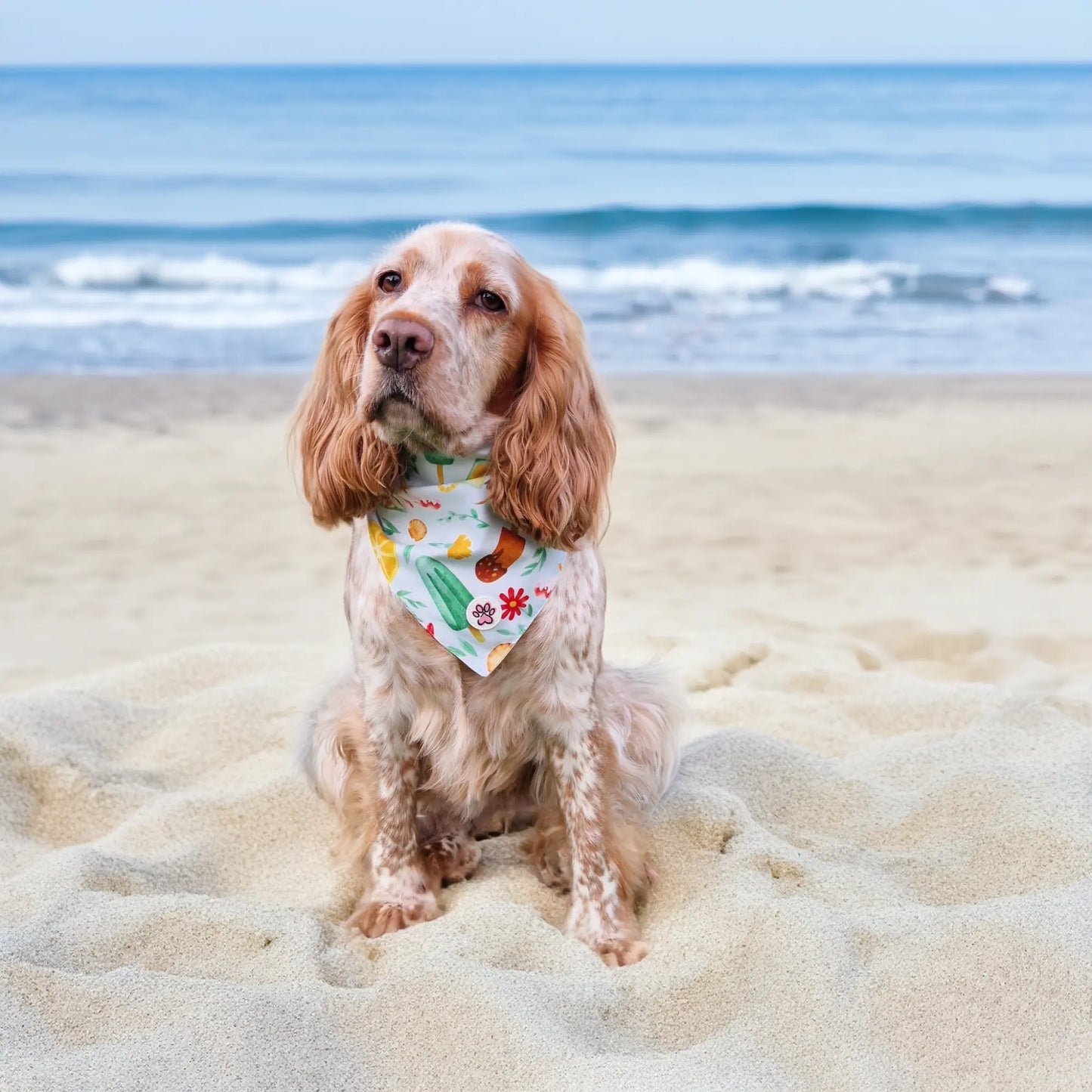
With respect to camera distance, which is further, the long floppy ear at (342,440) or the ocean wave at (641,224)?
the ocean wave at (641,224)

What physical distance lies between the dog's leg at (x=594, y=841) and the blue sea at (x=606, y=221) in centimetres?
783

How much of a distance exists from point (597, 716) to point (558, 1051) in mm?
898

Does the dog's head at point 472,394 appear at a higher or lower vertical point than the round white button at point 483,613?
higher

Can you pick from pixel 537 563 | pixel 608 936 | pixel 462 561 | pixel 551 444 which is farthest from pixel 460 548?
pixel 608 936

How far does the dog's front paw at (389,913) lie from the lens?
3.14m

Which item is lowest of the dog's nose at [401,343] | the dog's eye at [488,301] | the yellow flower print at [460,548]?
the yellow flower print at [460,548]

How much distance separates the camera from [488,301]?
3.01 meters

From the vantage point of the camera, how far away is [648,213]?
59.9 feet

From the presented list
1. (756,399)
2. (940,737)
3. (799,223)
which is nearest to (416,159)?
(799,223)

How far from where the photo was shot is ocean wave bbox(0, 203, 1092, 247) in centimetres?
1717

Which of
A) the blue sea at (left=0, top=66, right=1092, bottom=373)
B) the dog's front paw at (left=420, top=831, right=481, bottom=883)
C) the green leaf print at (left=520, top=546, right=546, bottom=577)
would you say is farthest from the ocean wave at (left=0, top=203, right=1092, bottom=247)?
the green leaf print at (left=520, top=546, right=546, bottom=577)

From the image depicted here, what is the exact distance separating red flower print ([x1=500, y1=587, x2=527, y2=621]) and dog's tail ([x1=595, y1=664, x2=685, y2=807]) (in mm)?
329

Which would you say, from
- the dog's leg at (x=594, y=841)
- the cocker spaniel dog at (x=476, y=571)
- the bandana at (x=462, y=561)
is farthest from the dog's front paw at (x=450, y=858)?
the bandana at (x=462, y=561)

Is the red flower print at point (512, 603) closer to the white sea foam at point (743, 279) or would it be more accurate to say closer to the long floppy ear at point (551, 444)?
the long floppy ear at point (551, 444)
